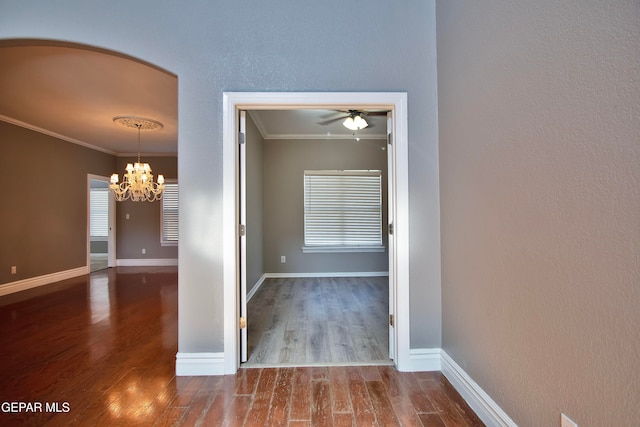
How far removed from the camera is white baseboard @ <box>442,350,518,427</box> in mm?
1410

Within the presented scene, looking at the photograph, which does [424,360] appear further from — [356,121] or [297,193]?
[297,193]

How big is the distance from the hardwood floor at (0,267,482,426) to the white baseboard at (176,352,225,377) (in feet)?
0.16

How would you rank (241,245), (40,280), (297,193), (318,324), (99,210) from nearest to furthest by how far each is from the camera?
(241,245) < (318,324) < (40,280) < (297,193) < (99,210)

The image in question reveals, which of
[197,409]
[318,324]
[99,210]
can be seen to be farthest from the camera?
[99,210]

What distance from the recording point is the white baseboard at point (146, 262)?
6.74 meters

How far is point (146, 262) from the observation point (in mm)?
6789

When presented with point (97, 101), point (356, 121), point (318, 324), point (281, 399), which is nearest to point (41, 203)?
point (97, 101)

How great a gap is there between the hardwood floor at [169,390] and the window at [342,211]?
303 centimetres

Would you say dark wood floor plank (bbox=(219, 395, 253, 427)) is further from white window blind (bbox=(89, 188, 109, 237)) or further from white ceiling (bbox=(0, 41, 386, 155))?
white window blind (bbox=(89, 188, 109, 237))

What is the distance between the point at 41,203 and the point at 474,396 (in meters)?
6.65

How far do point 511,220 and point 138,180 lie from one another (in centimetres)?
532

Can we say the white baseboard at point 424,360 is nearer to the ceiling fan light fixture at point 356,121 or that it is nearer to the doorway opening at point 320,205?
the doorway opening at point 320,205

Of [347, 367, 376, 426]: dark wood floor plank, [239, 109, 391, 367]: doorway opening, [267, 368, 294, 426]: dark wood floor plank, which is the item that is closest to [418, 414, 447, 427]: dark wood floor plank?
[347, 367, 376, 426]: dark wood floor plank

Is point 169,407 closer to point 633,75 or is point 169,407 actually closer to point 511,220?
point 511,220
